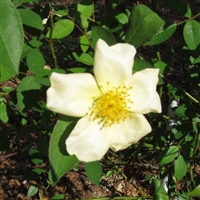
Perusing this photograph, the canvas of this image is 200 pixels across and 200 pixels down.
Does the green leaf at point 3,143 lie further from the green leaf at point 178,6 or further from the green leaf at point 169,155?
the green leaf at point 178,6

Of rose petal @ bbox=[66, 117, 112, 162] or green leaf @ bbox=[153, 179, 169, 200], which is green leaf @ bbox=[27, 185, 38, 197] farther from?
rose petal @ bbox=[66, 117, 112, 162]

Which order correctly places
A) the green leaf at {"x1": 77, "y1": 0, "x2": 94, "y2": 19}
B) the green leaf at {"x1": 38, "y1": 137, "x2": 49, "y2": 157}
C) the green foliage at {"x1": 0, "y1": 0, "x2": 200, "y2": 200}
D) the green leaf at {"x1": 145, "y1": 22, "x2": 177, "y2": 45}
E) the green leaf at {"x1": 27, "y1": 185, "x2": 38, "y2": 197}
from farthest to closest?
1. the green leaf at {"x1": 27, "y1": 185, "x2": 38, "y2": 197}
2. the green leaf at {"x1": 38, "y1": 137, "x2": 49, "y2": 157}
3. the green leaf at {"x1": 77, "y1": 0, "x2": 94, "y2": 19}
4. the green leaf at {"x1": 145, "y1": 22, "x2": 177, "y2": 45}
5. the green foliage at {"x1": 0, "y1": 0, "x2": 200, "y2": 200}

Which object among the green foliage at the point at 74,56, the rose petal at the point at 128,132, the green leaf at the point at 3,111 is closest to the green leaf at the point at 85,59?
the green foliage at the point at 74,56

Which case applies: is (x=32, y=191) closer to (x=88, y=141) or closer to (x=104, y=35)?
(x=88, y=141)

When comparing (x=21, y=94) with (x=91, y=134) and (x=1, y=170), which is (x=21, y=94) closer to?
(x=91, y=134)

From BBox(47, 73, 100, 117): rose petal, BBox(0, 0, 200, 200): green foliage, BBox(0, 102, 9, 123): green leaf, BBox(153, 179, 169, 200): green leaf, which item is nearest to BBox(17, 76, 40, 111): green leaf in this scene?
BBox(0, 0, 200, 200): green foliage
